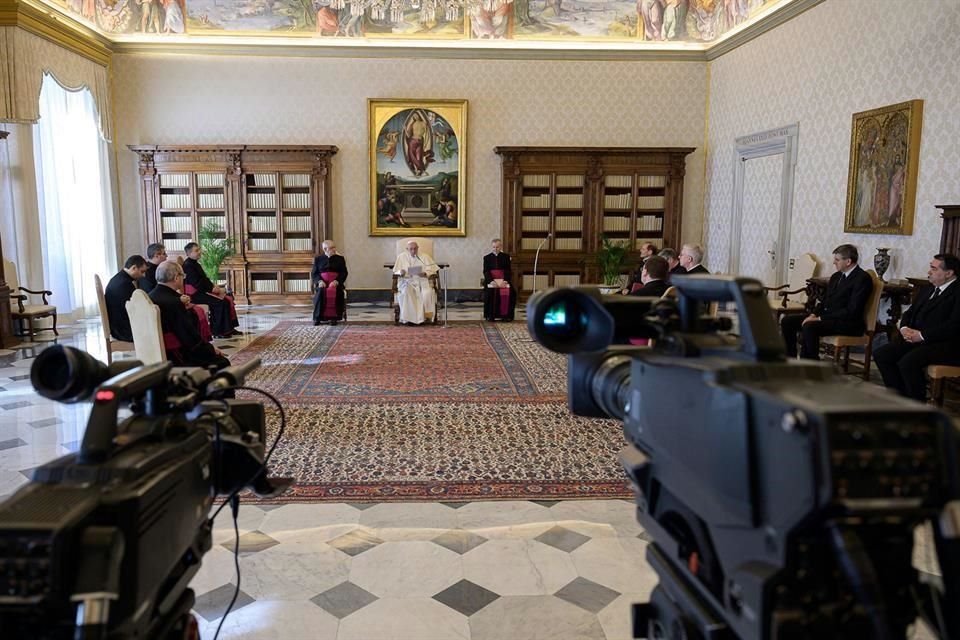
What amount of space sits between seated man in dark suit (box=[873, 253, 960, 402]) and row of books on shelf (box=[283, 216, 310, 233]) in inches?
396

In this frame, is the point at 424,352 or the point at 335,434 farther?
the point at 424,352

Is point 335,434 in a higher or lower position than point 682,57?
lower

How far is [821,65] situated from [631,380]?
31.8 feet

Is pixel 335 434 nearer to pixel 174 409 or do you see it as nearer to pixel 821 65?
pixel 174 409

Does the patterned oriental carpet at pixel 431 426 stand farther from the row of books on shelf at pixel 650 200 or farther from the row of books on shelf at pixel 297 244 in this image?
the row of books on shelf at pixel 650 200

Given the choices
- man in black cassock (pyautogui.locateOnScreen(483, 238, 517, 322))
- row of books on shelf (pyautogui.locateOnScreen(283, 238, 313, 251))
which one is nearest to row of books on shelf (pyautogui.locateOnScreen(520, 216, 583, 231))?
man in black cassock (pyautogui.locateOnScreen(483, 238, 517, 322))

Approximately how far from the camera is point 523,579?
3236 millimetres

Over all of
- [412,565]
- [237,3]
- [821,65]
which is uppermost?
[237,3]

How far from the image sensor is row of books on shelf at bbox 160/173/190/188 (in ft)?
42.7

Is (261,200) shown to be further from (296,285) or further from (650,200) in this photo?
(650,200)

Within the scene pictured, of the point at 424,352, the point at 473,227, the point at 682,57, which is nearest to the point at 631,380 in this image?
the point at 424,352

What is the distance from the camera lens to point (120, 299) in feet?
23.3

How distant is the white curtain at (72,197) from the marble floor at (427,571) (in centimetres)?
765

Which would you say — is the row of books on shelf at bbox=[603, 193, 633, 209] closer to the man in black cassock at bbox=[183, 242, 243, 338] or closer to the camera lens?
the man in black cassock at bbox=[183, 242, 243, 338]
